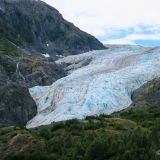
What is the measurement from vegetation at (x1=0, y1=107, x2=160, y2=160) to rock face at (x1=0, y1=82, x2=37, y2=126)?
13.6 m

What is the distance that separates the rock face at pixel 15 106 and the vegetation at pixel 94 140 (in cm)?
1358

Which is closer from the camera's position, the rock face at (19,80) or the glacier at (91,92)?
the glacier at (91,92)

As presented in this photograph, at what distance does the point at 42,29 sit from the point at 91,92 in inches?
2924

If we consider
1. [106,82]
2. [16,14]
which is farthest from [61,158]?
[16,14]

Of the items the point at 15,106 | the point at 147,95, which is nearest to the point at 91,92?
the point at 147,95

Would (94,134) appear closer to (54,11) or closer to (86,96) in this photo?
(86,96)

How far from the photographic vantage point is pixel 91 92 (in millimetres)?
68438

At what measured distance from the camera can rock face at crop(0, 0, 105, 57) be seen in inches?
5192

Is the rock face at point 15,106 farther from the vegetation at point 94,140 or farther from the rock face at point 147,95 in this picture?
the vegetation at point 94,140

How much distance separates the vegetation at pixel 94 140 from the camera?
119 ft

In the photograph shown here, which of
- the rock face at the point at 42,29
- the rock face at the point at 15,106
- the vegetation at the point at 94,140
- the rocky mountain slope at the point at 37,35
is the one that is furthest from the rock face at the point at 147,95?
the rock face at the point at 42,29

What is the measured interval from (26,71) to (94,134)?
41311mm

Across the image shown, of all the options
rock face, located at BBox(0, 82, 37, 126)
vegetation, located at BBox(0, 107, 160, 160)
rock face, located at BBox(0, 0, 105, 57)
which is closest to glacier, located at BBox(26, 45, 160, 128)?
rock face, located at BBox(0, 82, 37, 126)

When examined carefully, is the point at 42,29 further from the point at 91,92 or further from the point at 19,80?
the point at 91,92
